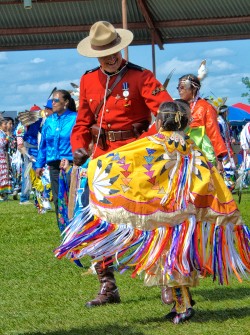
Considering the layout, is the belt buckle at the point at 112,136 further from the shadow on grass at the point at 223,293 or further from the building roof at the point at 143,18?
the building roof at the point at 143,18

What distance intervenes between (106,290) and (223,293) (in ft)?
2.71

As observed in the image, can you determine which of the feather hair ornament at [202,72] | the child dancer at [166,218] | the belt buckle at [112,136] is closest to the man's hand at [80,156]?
the belt buckle at [112,136]

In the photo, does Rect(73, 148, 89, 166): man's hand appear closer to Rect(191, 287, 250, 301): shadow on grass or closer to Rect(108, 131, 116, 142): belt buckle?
Rect(108, 131, 116, 142): belt buckle

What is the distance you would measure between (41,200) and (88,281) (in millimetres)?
4992

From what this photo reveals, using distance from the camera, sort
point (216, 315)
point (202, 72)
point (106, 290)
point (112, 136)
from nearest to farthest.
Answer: point (216, 315) < point (106, 290) < point (112, 136) < point (202, 72)

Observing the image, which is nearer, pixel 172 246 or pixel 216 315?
pixel 172 246

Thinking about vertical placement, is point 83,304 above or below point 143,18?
below

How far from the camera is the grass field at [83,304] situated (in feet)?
9.87

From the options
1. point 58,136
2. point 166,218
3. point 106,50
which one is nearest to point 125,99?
point 106,50

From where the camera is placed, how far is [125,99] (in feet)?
11.9

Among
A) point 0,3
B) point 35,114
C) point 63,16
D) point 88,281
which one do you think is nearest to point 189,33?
point 63,16

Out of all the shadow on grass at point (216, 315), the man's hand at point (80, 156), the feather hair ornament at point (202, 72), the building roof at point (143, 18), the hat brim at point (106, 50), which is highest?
the building roof at point (143, 18)

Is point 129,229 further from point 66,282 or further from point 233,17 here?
point 233,17

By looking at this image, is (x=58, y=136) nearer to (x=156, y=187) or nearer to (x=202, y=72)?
(x=202, y=72)
